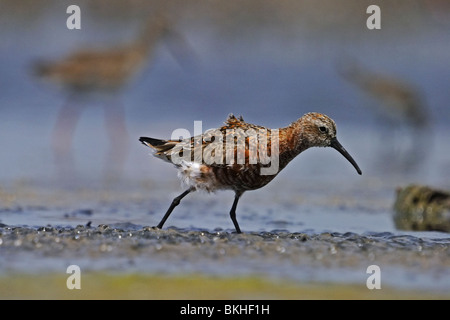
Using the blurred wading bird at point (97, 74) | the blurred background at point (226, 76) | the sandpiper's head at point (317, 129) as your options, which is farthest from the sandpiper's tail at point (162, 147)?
the blurred wading bird at point (97, 74)

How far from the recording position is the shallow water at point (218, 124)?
6617 millimetres

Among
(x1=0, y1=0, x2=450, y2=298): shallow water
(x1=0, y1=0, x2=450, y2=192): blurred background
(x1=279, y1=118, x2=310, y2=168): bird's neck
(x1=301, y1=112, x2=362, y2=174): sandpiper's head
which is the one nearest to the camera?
(x1=0, y1=0, x2=450, y2=298): shallow water

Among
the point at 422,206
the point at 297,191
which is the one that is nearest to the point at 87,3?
the point at 297,191

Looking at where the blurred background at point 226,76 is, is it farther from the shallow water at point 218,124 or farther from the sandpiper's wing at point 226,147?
the sandpiper's wing at point 226,147

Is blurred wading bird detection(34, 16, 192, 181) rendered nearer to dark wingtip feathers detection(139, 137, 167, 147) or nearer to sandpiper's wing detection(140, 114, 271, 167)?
dark wingtip feathers detection(139, 137, 167, 147)

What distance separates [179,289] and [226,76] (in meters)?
10.1

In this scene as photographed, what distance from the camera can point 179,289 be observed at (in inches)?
227

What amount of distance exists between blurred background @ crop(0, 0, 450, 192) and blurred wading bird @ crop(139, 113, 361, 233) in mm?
4336

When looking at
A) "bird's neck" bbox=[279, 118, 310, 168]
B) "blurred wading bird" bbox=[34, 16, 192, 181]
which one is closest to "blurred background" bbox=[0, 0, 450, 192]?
"blurred wading bird" bbox=[34, 16, 192, 181]

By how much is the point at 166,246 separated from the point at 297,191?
13.5 ft

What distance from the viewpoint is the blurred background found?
1380 centimetres

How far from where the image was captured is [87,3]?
1641cm

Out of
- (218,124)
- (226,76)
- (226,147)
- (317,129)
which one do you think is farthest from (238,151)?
(226,76)
